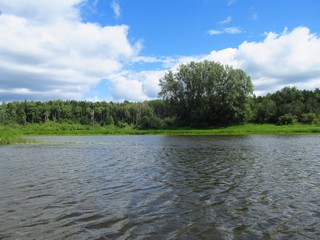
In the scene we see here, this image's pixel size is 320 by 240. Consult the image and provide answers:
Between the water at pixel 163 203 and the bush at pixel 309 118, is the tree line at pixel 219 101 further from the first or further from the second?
the water at pixel 163 203

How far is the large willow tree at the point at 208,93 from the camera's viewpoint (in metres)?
88.1

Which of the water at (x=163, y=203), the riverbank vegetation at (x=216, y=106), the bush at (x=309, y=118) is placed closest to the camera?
the water at (x=163, y=203)

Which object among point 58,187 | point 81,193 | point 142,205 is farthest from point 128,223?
point 58,187

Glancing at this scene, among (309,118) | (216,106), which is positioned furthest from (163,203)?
(309,118)

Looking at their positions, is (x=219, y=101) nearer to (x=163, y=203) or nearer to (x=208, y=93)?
(x=208, y=93)

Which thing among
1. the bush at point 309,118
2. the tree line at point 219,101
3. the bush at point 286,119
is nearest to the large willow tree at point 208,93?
the tree line at point 219,101

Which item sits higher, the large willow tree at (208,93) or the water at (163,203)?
the large willow tree at (208,93)

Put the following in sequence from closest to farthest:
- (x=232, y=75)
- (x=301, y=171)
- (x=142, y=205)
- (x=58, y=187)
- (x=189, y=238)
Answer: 1. (x=189, y=238)
2. (x=142, y=205)
3. (x=58, y=187)
4. (x=301, y=171)
5. (x=232, y=75)

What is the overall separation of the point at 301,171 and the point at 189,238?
12.7 metres

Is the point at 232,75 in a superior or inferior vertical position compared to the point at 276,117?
superior

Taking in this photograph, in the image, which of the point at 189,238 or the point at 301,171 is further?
the point at 301,171

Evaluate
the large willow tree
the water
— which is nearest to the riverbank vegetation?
the large willow tree

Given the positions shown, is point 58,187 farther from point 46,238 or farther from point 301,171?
point 301,171

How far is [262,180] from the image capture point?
52.9ft
